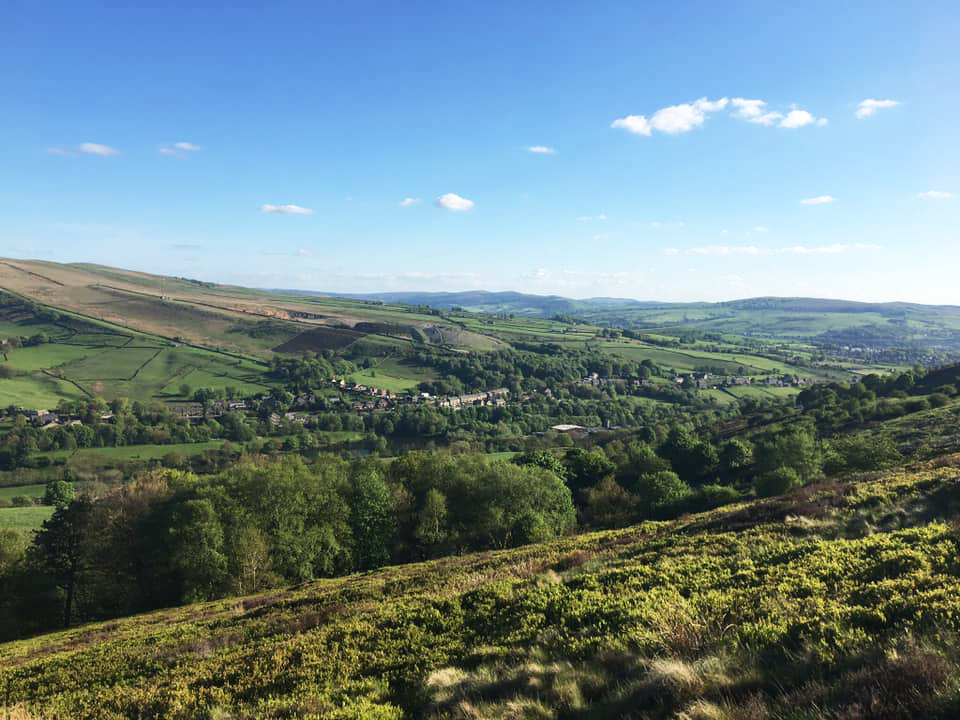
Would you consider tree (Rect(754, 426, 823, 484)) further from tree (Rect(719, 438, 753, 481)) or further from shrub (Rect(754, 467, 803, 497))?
tree (Rect(719, 438, 753, 481))

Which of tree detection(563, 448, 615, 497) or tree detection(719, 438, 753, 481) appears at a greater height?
tree detection(719, 438, 753, 481)

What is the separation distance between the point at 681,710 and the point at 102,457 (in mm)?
148746

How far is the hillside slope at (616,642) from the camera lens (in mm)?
7406

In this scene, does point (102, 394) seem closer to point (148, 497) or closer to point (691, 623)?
point (148, 497)

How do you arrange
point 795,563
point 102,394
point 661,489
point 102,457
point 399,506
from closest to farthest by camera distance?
point 795,563 < point 399,506 < point 661,489 < point 102,457 < point 102,394

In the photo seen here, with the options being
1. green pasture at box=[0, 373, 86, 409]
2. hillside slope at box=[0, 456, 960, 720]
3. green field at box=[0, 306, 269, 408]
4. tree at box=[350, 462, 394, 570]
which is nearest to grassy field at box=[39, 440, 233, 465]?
green pasture at box=[0, 373, 86, 409]

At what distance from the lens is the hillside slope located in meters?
7.41

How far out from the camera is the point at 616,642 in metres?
10.4

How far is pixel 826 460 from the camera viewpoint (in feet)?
188

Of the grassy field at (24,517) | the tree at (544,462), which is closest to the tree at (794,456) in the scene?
the tree at (544,462)

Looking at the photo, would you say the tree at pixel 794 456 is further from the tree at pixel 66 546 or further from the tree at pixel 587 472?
the tree at pixel 66 546

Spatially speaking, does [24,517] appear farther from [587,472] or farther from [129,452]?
[587,472]

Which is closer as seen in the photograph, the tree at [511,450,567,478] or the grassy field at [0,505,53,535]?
the grassy field at [0,505,53,535]

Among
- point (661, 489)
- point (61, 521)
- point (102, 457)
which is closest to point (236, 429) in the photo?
point (102, 457)
